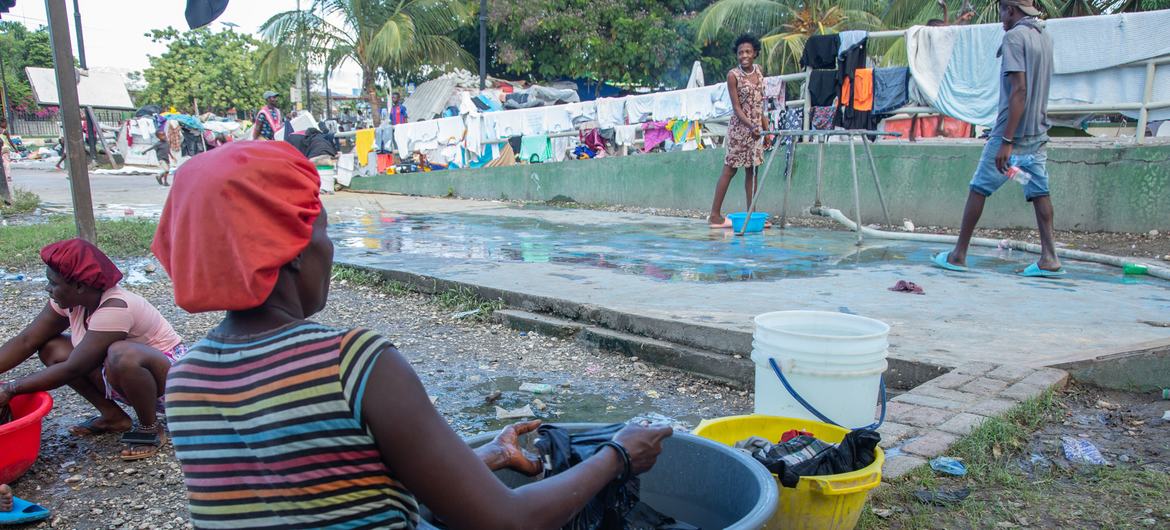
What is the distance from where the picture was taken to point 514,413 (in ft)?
11.2

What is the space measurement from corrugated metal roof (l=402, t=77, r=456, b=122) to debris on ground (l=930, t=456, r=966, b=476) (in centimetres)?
1916

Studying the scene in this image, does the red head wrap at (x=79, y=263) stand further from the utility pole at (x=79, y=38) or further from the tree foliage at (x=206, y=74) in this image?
the tree foliage at (x=206, y=74)

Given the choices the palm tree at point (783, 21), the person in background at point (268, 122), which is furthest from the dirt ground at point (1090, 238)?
the palm tree at point (783, 21)

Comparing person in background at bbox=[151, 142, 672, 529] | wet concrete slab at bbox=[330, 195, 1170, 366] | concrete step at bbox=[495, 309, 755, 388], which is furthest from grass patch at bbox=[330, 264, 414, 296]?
person in background at bbox=[151, 142, 672, 529]

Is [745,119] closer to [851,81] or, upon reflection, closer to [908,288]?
[851,81]

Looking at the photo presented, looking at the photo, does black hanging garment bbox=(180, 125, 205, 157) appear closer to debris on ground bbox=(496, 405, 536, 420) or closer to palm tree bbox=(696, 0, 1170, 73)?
palm tree bbox=(696, 0, 1170, 73)

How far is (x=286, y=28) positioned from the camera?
1995 cm

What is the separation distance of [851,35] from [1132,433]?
6.80 metres

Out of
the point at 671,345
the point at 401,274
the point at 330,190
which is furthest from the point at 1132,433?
the point at 330,190

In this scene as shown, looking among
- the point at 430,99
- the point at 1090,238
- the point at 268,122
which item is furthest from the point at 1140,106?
the point at 430,99

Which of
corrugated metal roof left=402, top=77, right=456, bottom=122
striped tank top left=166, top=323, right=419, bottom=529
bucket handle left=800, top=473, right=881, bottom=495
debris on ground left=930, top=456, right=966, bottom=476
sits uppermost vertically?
corrugated metal roof left=402, top=77, right=456, bottom=122

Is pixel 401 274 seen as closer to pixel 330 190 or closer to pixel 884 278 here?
pixel 884 278

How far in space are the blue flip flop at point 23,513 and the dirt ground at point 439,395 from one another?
36 millimetres

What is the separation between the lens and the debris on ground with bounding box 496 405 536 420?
3.37m
